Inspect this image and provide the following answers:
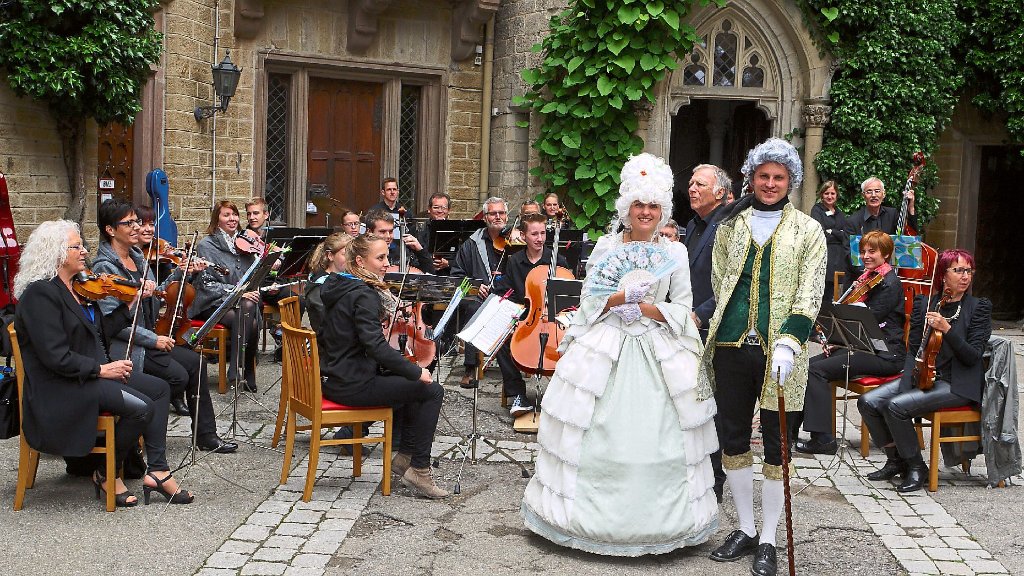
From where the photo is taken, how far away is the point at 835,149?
44.6ft

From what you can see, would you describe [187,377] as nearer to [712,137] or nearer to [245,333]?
[245,333]

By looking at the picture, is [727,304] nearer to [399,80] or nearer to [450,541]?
[450,541]

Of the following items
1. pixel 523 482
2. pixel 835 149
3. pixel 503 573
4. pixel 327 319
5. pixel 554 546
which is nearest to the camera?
pixel 503 573

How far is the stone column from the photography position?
13.6m

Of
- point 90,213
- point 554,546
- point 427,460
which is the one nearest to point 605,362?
point 554,546

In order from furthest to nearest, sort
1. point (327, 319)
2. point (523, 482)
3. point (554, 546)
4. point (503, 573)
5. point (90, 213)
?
point (90, 213) < point (523, 482) < point (327, 319) < point (554, 546) < point (503, 573)

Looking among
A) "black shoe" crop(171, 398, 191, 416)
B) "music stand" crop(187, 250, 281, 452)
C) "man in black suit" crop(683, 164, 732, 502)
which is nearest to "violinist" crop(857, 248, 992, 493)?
"man in black suit" crop(683, 164, 732, 502)

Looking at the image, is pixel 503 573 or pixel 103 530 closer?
pixel 503 573

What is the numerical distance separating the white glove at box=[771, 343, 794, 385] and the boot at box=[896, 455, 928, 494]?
87.0 inches

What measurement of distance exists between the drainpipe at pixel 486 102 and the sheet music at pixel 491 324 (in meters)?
8.27

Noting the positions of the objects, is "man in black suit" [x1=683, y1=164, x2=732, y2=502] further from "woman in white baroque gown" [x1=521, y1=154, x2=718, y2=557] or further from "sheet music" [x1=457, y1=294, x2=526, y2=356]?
"sheet music" [x1=457, y1=294, x2=526, y2=356]

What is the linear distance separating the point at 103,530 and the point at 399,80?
9.33m

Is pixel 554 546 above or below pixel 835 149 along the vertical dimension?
below

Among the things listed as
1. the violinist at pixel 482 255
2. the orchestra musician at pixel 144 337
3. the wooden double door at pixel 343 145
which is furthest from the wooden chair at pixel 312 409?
the wooden double door at pixel 343 145
